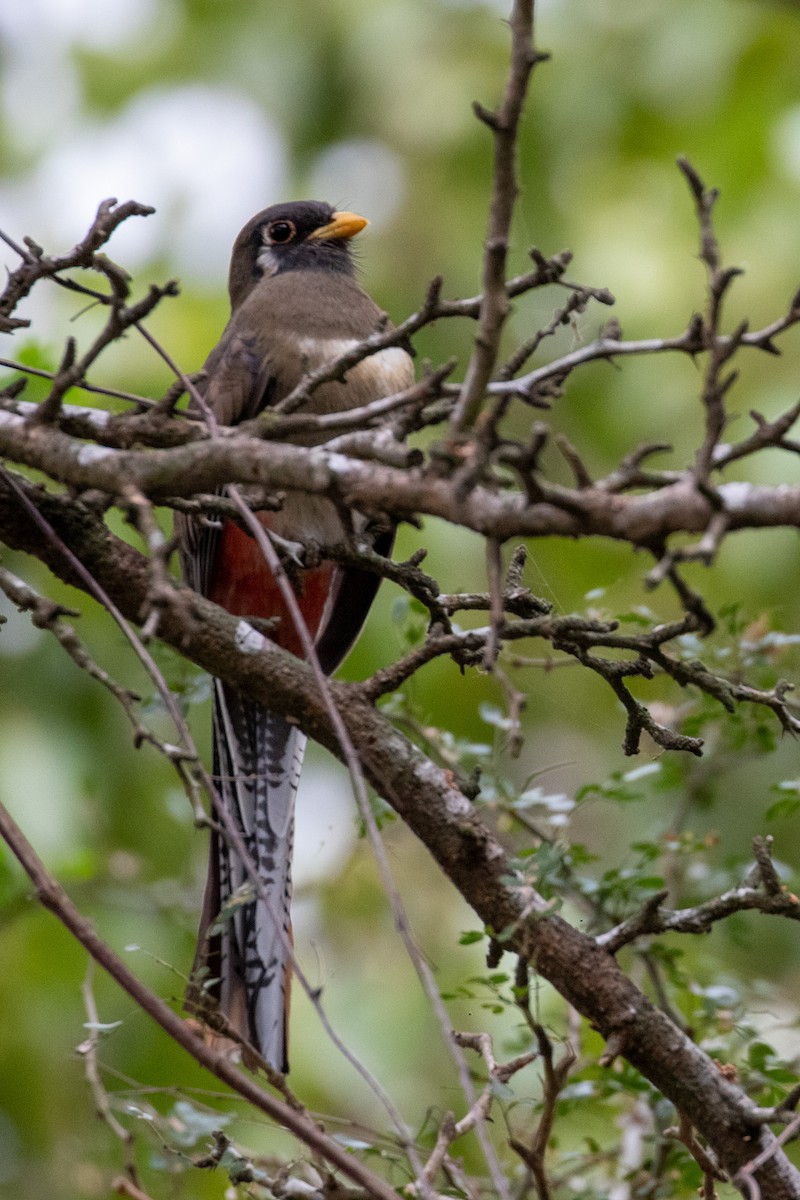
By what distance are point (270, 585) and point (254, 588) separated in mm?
66

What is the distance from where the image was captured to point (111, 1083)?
445 cm

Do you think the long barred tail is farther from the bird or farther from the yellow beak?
the yellow beak

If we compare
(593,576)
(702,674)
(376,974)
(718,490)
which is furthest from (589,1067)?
(376,974)

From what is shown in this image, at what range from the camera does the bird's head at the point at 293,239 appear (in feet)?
13.8

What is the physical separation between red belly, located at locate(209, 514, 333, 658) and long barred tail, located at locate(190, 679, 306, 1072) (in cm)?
37

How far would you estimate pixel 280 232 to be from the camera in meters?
4.29

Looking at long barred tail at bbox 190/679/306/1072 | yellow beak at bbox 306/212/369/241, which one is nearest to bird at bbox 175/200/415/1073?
long barred tail at bbox 190/679/306/1072

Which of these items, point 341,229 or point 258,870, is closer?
point 258,870

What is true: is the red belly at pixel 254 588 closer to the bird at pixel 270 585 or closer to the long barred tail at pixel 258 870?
the bird at pixel 270 585

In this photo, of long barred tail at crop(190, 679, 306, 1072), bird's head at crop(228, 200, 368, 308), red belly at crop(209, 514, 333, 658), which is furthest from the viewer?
bird's head at crop(228, 200, 368, 308)

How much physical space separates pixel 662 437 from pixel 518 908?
3.43 m

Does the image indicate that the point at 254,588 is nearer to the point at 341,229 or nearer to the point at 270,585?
the point at 270,585

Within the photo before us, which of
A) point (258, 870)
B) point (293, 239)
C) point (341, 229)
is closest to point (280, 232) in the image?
point (293, 239)

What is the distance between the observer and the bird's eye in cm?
428
